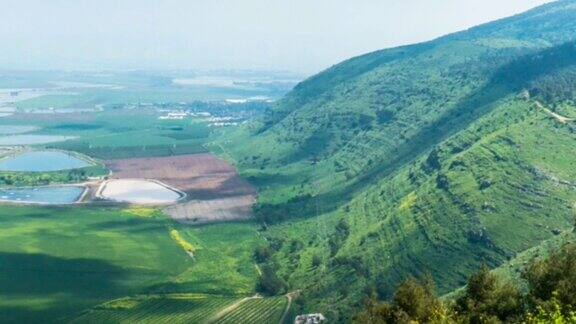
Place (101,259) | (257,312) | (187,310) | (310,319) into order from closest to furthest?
(310,319) → (257,312) → (187,310) → (101,259)

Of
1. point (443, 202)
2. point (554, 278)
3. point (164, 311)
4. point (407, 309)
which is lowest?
point (164, 311)

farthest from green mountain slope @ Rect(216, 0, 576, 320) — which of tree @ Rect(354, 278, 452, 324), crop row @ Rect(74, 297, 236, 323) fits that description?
tree @ Rect(354, 278, 452, 324)

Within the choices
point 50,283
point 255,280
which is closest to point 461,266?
point 255,280

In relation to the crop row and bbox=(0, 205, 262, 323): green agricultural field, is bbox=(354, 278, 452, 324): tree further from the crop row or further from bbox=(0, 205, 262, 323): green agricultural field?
bbox=(0, 205, 262, 323): green agricultural field

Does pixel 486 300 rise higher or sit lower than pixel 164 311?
higher

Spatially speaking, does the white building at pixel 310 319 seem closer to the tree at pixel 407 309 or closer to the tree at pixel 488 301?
the tree at pixel 407 309

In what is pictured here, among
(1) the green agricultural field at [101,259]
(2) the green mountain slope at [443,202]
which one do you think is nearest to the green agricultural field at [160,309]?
(1) the green agricultural field at [101,259]

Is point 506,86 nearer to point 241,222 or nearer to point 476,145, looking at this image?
point 476,145

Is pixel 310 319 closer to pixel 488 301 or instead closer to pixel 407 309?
pixel 407 309

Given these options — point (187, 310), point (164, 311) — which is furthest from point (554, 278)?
point (164, 311)
